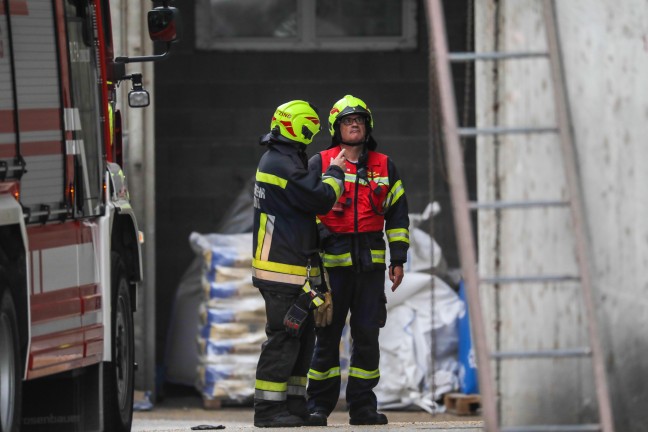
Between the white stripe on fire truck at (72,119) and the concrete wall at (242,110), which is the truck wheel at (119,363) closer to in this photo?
the white stripe on fire truck at (72,119)

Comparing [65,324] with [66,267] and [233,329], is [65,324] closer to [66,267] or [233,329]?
[66,267]

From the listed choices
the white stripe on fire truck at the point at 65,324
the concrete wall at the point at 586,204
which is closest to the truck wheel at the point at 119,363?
the white stripe on fire truck at the point at 65,324

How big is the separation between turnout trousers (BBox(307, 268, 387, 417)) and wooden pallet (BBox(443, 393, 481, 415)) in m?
3.52

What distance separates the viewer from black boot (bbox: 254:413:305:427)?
8961 millimetres

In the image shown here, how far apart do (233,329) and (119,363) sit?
4.43 m

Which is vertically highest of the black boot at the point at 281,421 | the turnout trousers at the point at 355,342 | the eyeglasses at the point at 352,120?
the eyeglasses at the point at 352,120

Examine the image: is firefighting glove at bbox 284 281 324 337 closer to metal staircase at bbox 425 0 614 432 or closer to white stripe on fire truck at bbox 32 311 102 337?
white stripe on fire truck at bbox 32 311 102 337

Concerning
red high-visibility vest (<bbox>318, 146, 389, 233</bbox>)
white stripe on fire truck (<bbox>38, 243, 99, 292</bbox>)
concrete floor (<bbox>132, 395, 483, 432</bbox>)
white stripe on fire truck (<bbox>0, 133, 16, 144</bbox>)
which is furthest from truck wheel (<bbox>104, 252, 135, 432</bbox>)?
concrete floor (<bbox>132, 395, 483, 432</bbox>)

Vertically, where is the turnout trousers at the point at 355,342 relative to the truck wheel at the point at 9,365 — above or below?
below

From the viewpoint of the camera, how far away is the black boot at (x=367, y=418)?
956 centimetres

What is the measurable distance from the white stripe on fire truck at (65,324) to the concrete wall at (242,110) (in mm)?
7136

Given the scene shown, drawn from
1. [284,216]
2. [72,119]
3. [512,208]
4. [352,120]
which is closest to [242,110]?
[352,120]

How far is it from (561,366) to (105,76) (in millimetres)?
3628

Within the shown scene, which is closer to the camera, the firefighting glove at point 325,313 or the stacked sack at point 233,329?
the firefighting glove at point 325,313
